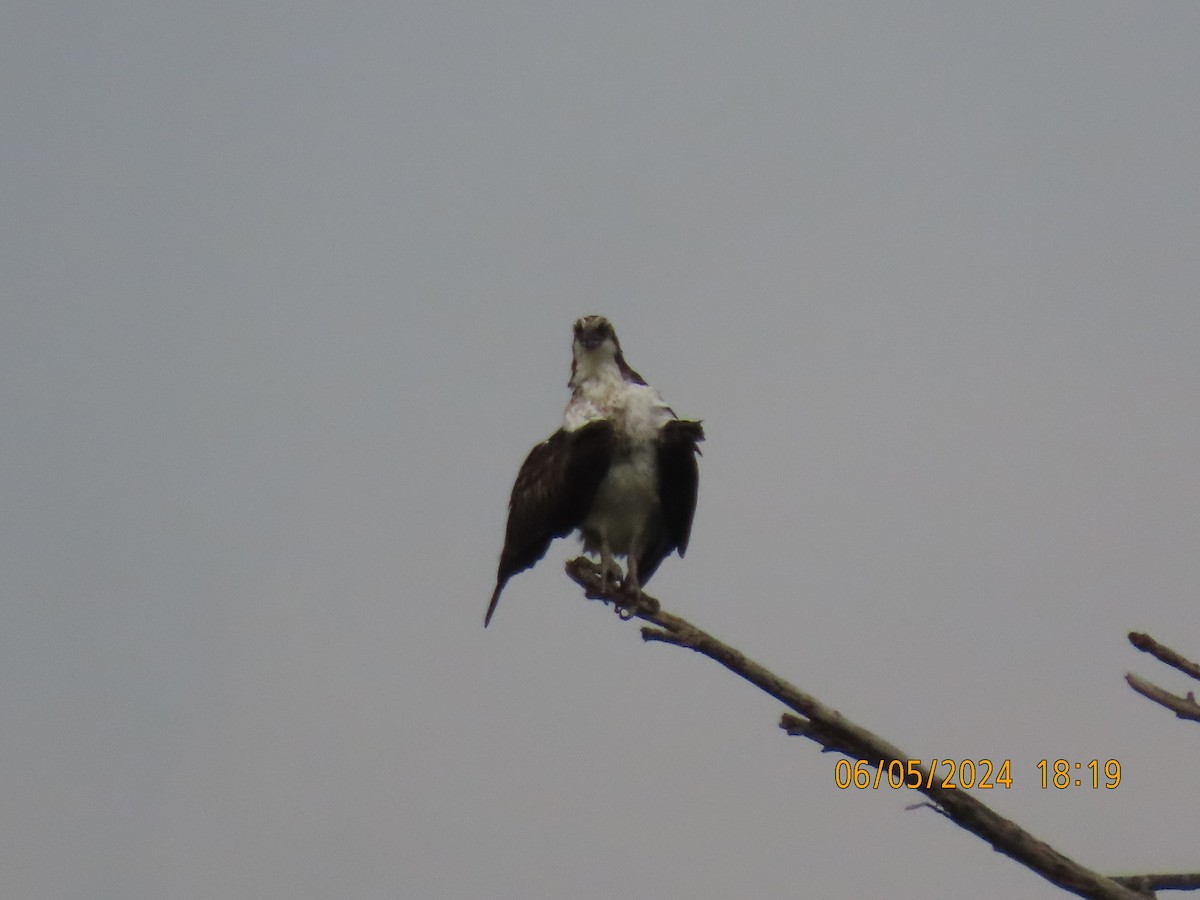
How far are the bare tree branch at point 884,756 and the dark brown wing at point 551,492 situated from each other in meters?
1.87

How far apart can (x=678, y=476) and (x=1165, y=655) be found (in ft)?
11.5

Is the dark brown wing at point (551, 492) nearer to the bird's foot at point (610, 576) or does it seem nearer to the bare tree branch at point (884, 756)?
the bird's foot at point (610, 576)

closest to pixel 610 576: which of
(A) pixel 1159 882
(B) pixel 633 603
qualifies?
(B) pixel 633 603

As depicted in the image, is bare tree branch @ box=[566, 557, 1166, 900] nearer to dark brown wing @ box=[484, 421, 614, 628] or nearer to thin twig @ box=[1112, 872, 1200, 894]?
thin twig @ box=[1112, 872, 1200, 894]

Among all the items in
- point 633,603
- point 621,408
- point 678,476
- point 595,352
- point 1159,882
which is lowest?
point 1159,882

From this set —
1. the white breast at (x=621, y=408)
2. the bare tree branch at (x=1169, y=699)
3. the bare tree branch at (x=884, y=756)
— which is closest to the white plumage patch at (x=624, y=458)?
the white breast at (x=621, y=408)

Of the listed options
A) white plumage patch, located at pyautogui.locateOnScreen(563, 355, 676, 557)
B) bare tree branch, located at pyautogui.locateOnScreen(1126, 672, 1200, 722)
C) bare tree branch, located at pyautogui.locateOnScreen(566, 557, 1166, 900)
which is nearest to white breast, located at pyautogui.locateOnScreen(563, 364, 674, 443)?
white plumage patch, located at pyautogui.locateOnScreen(563, 355, 676, 557)

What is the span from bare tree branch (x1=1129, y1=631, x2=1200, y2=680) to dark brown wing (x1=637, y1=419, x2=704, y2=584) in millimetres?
3381

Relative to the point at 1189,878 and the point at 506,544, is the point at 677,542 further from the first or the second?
the point at 1189,878

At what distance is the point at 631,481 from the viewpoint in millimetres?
9570

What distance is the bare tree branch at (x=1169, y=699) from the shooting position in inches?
269

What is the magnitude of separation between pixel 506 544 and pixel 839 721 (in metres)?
3.89

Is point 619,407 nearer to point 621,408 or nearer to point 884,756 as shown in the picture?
point 621,408

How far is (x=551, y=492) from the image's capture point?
973 centimetres
